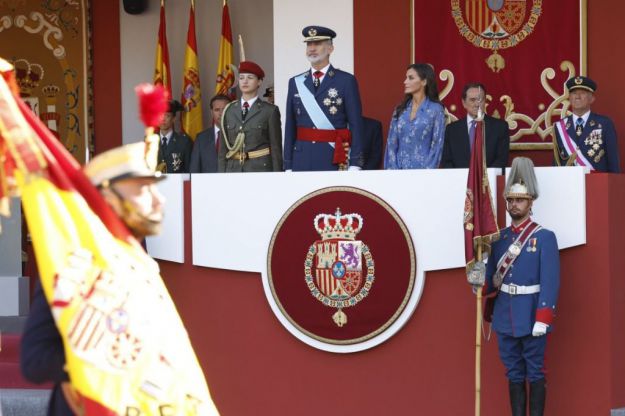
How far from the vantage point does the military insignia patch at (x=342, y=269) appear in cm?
823

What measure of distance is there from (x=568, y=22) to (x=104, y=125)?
5146 millimetres

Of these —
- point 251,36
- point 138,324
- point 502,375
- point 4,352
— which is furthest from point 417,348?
point 251,36

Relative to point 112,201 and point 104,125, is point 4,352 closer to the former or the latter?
point 104,125

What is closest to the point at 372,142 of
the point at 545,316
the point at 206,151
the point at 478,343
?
the point at 206,151

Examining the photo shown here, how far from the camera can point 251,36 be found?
44.3 ft

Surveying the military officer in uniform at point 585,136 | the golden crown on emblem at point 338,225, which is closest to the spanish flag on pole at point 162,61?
the military officer in uniform at point 585,136

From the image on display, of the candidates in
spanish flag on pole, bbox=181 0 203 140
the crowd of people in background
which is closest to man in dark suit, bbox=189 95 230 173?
the crowd of people in background

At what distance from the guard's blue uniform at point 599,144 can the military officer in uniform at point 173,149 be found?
3457 mm

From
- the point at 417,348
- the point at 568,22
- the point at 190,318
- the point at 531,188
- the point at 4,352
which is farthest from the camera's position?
the point at 568,22

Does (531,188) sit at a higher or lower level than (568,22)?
lower

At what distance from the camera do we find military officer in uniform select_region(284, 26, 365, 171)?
9.09 metres

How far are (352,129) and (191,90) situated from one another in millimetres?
4357

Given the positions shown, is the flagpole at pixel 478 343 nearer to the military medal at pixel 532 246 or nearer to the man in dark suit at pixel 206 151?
the military medal at pixel 532 246

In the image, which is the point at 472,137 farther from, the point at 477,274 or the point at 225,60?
the point at 225,60
